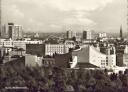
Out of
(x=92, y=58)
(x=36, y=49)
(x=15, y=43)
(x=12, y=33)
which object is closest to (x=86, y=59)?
(x=92, y=58)

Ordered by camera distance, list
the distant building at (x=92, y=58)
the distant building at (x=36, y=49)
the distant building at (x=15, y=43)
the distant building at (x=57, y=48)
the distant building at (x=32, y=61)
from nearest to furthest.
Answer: the distant building at (x=32, y=61)
the distant building at (x=92, y=58)
the distant building at (x=36, y=49)
the distant building at (x=57, y=48)
the distant building at (x=15, y=43)

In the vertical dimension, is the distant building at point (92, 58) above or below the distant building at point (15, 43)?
below

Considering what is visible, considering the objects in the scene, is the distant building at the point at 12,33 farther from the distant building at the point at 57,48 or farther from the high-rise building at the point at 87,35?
the high-rise building at the point at 87,35

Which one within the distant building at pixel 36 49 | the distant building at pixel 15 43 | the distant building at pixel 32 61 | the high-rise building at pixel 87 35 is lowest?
the distant building at pixel 32 61

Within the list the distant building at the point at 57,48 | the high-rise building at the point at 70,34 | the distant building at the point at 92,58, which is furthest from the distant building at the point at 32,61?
the high-rise building at the point at 70,34

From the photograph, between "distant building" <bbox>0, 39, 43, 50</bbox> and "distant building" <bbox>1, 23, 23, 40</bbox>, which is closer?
"distant building" <bbox>0, 39, 43, 50</bbox>

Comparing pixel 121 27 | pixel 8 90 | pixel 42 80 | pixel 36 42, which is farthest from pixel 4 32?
pixel 8 90

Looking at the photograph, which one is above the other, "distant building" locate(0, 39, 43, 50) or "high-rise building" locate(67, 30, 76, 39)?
"high-rise building" locate(67, 30, 76, 39)

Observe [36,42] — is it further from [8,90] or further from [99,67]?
[8,90]

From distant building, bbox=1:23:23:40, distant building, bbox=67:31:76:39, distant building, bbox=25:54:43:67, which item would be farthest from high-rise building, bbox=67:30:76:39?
distant building, bbox=25:54:43:67

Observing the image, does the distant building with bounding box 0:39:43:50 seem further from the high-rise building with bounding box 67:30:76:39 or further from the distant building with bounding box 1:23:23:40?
the high-rise building with bounding box 67:30:76:39

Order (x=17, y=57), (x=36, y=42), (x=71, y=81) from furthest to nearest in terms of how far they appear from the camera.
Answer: (x=36, y=42) < (x=17, y=57) < (x=71, y=81)
